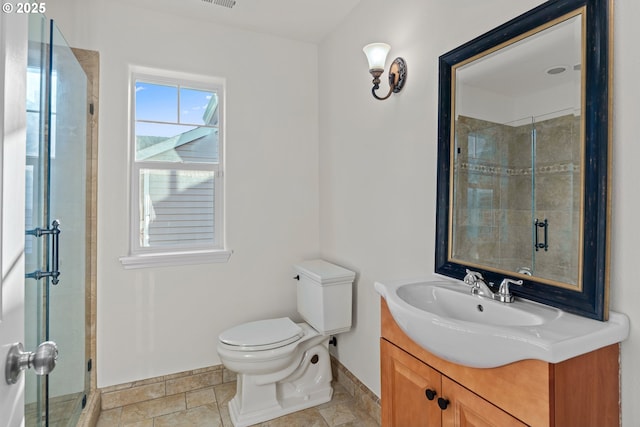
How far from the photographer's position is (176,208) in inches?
93.3

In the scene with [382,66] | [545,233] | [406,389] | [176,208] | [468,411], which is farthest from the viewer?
[176,208]

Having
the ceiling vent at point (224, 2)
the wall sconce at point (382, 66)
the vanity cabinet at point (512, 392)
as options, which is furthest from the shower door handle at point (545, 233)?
the ceiling vent at point (224, 2)

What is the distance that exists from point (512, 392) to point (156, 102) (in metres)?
2.47

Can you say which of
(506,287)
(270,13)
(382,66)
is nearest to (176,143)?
(270,13)

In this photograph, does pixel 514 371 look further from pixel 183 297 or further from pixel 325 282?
pixel 183 297

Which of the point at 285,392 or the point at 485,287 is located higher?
the point at 485,287

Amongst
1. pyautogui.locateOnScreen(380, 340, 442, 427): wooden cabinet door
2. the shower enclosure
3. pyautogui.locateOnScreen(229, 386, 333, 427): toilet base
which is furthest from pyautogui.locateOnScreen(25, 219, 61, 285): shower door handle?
pyautogui.locateOnScreen(380, 340, 442, 427): wooden cabinet door

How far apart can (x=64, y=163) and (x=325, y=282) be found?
1.48 m

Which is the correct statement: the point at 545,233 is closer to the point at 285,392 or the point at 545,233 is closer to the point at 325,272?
the point at 325,272

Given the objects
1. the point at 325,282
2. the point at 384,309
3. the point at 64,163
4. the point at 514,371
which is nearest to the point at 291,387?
the point at 325,282

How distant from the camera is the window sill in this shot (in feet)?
7.13

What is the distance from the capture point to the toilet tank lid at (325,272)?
2107 mm

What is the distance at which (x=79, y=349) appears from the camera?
1.86 m

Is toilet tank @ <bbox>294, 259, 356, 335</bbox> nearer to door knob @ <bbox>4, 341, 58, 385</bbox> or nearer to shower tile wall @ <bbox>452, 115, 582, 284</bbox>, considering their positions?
shower tile wall @ <bbox>452, 115, 582, 284</bbox>
